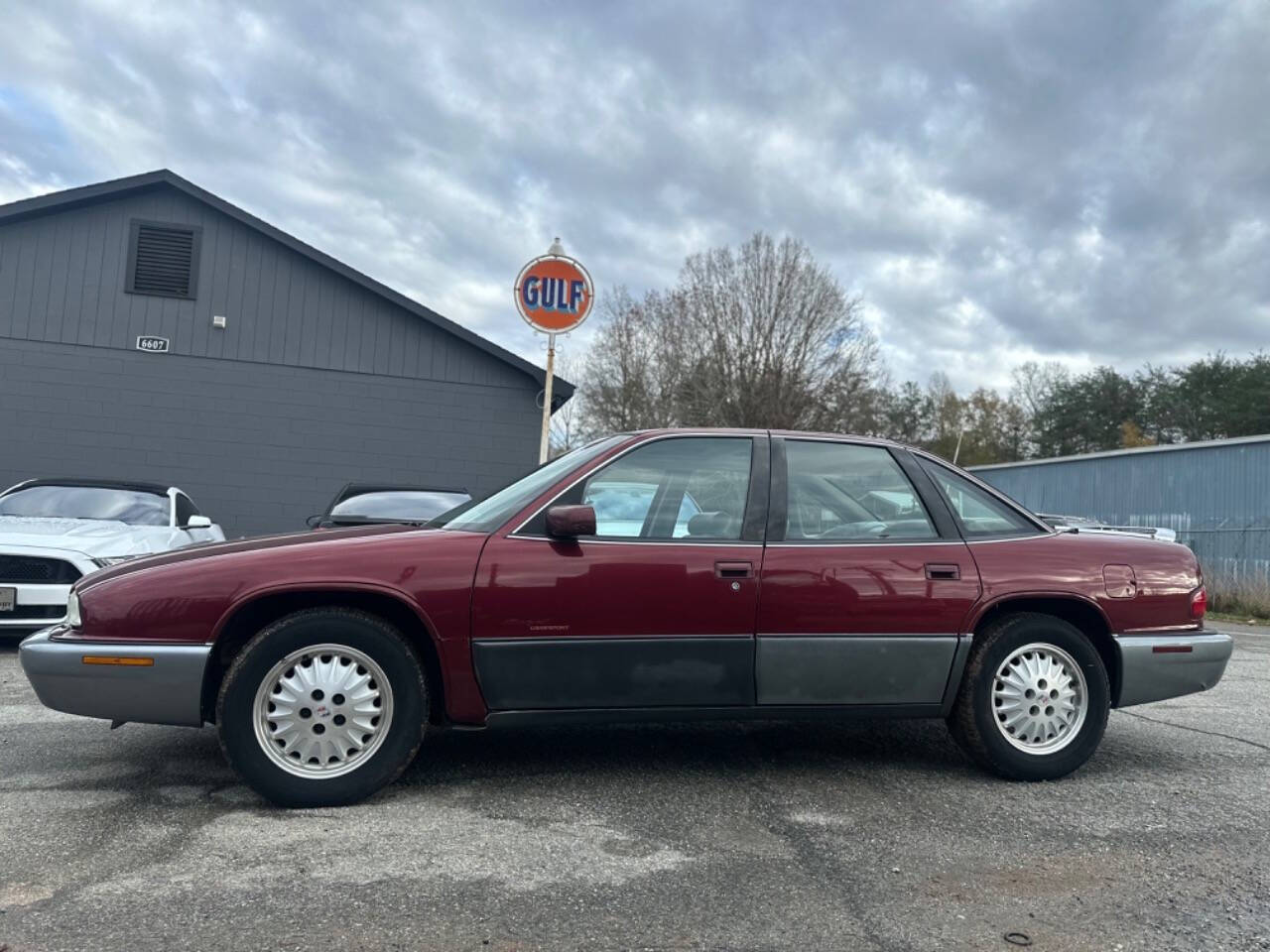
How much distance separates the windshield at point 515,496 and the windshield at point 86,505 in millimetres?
5679

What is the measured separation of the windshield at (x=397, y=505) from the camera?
9.27 metres

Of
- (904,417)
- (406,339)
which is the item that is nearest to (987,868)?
(406,339)

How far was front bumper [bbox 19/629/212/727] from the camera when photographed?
363 cm

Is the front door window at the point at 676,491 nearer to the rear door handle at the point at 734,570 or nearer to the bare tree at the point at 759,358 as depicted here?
the rear door handle at the point at 734,570

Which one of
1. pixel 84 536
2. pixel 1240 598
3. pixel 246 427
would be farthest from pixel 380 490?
pixel 1240 598

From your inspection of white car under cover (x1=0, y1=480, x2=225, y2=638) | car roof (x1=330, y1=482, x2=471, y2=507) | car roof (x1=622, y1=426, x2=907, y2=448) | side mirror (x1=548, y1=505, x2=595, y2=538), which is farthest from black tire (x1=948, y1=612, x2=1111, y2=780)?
car roof (x1=330, y1=482, x2=471, y2=507)

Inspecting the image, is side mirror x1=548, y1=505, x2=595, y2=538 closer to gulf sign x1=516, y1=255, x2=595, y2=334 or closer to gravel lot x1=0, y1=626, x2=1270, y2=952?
gravel lot x1=0, y1=626, x2=1270, y2=952

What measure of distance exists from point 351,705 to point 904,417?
5708 centimetres

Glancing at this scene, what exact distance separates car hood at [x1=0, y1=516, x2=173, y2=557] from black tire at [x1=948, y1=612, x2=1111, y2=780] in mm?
6250

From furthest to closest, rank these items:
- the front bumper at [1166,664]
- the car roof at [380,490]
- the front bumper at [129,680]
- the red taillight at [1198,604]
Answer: the car roof at [380,490], the red taillight at [1198,604], the front bumper at [1166,664], the front bumper at [129,680]

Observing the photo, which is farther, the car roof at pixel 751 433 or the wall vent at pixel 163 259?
the wall vent at pixel 163 259

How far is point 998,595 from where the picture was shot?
425 cm

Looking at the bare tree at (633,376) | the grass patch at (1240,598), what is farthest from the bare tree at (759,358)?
the grass patch at (1240,598)

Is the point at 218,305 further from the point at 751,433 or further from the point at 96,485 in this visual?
the point at 751,433
